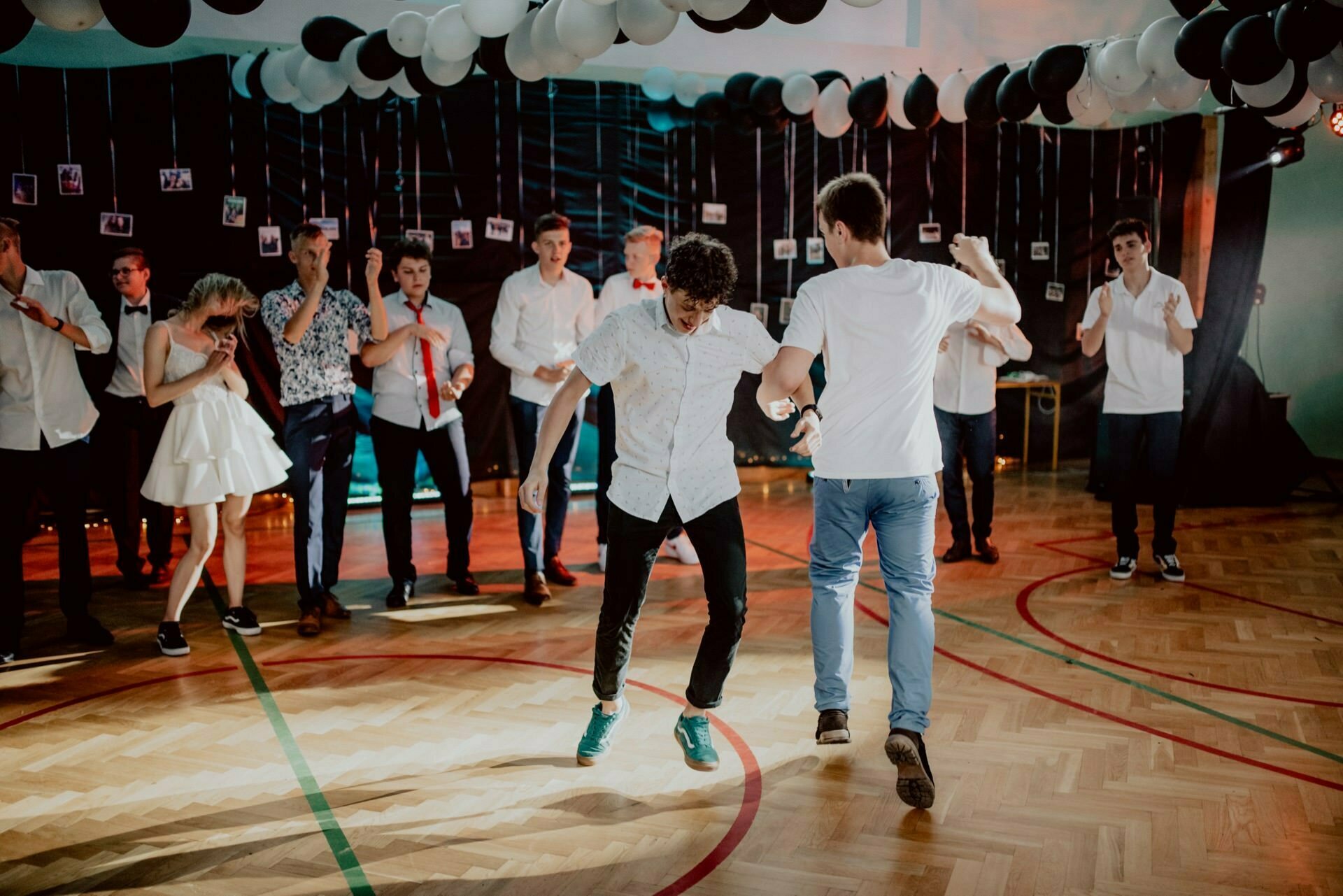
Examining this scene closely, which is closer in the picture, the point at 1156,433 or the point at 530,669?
the point at 530,669

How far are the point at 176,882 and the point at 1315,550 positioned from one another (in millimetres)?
6021

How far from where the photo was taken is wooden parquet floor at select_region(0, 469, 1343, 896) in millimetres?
2549

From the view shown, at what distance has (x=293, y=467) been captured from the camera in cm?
458

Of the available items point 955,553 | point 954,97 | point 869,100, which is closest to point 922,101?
point 954,97

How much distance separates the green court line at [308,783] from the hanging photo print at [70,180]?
4079 millimetres

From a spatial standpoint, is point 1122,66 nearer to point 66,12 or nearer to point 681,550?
point 681,550

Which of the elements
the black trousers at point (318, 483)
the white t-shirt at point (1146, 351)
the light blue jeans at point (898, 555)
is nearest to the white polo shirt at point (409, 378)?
the black trousers at point (318, 483)

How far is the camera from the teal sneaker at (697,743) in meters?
3.11

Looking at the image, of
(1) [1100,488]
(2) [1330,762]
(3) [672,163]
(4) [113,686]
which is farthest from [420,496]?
(2) [1330,762]

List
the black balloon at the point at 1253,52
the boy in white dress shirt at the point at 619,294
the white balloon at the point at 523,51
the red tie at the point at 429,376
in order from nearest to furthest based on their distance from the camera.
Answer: the black balloon at the point at 1253,52 < the red tie at the point at 429,376 < the white balloon at the point at 523,51 < the boy in white dress shirt at the point at 619,294

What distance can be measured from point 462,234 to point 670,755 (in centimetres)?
579

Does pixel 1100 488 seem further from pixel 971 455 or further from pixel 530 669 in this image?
pixel 530 669

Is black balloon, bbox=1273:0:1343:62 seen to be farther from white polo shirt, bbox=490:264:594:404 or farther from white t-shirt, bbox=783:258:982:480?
white polo shirt, bbox=490:264:594:404

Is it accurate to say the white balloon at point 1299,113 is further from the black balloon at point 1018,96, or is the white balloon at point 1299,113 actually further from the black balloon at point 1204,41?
the black balloon at point 1018,96
